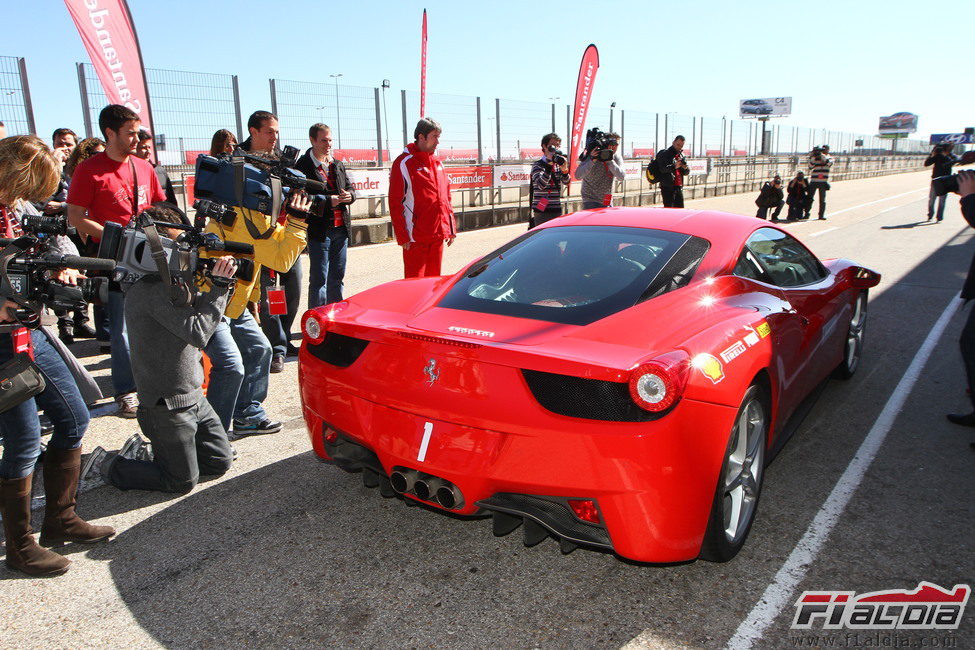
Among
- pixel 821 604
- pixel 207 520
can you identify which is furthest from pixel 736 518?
pixel 207 520

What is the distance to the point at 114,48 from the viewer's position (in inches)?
336

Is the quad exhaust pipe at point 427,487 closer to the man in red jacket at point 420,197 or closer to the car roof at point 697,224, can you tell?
→ the car roof at point 697,224

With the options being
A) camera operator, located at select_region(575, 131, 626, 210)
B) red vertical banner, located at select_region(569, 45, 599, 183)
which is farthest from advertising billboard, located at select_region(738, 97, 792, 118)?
camera operator, located at select_region(575, 131, 626, 210)

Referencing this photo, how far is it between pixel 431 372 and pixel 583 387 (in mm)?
567

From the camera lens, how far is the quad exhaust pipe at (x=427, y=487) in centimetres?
254

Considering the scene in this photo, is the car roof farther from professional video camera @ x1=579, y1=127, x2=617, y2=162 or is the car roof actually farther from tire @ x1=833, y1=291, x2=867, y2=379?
professional video camera @ x1=579, y1=127, x2=617, y2=162

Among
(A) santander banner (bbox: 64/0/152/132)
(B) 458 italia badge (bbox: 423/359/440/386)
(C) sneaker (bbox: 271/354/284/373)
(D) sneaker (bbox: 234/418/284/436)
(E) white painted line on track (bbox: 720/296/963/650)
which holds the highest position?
(A) santander banner (bbox: 64/0/152/132)

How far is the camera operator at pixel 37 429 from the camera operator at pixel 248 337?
0.83 meters

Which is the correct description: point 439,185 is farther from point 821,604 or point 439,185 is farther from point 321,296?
point 821,604

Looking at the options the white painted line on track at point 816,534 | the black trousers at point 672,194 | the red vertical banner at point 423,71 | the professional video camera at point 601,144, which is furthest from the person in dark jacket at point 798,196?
the white painted line on track at point 816,534

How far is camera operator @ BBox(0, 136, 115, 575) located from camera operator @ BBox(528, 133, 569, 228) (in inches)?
243

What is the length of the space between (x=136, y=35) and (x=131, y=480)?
7.45 meters

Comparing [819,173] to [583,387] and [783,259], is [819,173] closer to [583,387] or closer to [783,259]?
[783,259]

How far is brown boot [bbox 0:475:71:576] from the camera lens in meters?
2.69
